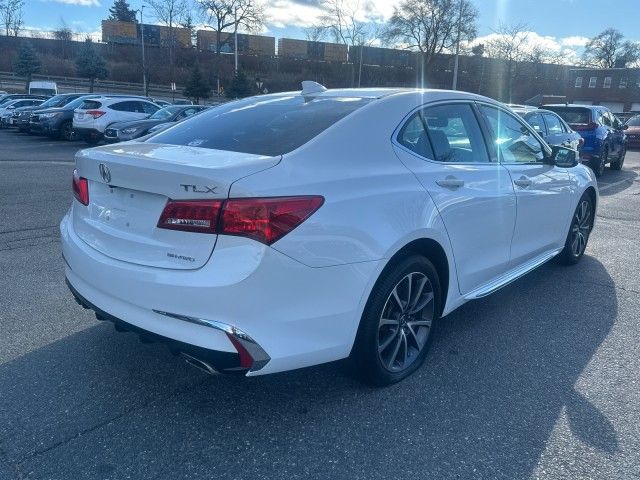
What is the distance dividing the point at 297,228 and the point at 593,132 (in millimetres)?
12601

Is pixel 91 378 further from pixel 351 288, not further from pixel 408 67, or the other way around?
pixel 408 67

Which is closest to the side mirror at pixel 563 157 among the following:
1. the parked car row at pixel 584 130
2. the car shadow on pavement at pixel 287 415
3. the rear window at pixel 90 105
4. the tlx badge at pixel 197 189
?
the car shadow on pavement at pixel 287 415

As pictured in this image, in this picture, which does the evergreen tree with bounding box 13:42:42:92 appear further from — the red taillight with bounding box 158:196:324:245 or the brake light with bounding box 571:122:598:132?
the red taillight with bounding box 158:196:324:245

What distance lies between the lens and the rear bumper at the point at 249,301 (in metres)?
2.39

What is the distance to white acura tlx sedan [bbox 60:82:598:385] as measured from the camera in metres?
2.42

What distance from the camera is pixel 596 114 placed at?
1352cm

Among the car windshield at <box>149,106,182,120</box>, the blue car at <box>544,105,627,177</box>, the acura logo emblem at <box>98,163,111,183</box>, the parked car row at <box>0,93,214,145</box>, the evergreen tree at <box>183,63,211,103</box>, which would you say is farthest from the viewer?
the evergreen tree at <box>183,63,211,103</box>

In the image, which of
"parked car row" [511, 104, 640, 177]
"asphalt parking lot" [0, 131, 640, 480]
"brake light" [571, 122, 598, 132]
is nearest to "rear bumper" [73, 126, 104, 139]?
"parked car row" [511, 104, 640, 177]

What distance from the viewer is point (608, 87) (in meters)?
66.4

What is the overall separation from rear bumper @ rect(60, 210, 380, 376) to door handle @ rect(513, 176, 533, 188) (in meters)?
1.84

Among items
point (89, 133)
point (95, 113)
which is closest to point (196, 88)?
point (95, 113)

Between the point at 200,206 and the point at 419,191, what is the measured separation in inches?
50.3

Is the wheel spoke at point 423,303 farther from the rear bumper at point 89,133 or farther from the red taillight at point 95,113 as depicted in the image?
the red taillight at point 95,113

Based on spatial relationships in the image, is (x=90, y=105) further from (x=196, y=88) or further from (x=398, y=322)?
(x=196, y=88)
